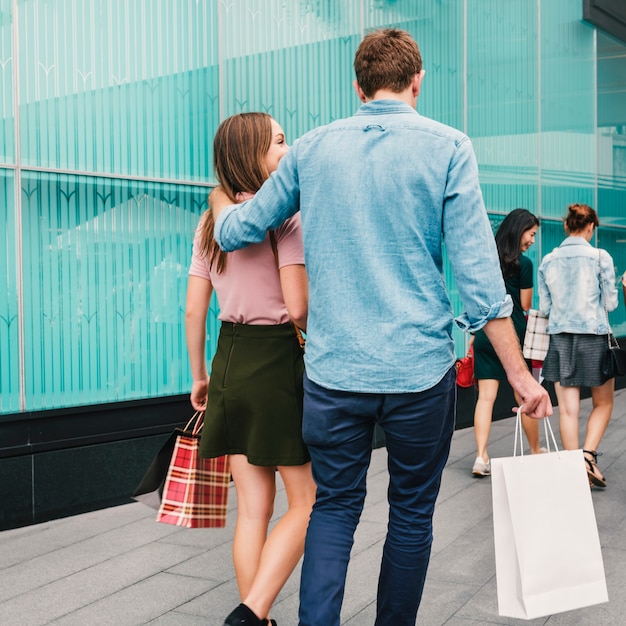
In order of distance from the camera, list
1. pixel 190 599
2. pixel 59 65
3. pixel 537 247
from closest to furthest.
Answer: pixel 190 599, pixel 59 65, pixel 537 247

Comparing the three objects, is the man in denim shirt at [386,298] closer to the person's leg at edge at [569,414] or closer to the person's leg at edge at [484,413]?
the person's leg at edge at [569,414]

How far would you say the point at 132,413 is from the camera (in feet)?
20.4

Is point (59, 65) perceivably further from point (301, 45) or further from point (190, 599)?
point (190, 599)

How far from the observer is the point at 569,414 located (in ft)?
21.3

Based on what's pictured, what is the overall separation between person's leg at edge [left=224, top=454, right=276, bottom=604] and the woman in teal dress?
345 centimetres

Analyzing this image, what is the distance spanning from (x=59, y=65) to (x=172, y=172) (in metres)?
1.09

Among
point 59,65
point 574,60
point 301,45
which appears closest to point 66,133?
point 59,65

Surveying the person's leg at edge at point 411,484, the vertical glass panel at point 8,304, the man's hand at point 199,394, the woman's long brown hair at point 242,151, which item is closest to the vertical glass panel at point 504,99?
the vertical glass panel at point 8,304

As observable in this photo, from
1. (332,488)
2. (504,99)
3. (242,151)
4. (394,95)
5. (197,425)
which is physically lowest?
(332,488)

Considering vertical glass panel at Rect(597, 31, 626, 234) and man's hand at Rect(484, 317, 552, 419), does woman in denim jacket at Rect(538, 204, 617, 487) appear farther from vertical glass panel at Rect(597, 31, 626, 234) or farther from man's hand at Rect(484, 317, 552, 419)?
vertical glass panel at Rect(597, 31, 626, 234)

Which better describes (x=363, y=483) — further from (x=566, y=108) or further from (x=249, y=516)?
(x=566, y=108)

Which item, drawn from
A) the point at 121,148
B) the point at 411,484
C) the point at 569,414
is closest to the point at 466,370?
the point at 569,414

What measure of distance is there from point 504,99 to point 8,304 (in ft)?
22.5

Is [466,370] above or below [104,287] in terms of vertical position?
below
